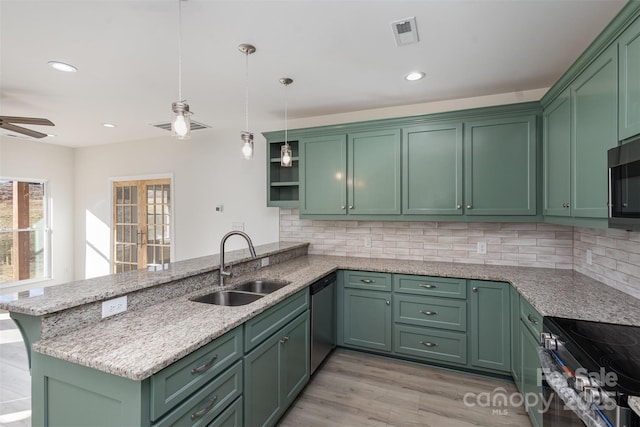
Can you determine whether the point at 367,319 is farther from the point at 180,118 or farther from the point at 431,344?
the point at 180,118

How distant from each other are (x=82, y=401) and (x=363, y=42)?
250 cm

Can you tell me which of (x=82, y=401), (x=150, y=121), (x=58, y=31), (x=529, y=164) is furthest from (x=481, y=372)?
(x=150, y=121)

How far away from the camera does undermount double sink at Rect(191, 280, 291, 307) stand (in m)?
2.11

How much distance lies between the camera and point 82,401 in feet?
4.09

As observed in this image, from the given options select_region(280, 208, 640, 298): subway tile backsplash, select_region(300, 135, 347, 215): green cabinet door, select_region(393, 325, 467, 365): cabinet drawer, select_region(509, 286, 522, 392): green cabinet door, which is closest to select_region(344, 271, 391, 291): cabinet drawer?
select_region(393, 325, 467, 365): cabinet drawer

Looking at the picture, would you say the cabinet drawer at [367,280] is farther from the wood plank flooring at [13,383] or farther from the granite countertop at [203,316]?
the wood plank flooring at [13,383]

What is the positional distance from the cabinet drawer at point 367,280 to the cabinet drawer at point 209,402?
164cm

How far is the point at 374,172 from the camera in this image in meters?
3.19

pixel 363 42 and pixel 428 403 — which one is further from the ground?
pixel 363 42

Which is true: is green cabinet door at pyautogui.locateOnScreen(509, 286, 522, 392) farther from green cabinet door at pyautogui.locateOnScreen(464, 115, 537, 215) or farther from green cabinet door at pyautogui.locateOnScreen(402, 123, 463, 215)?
green cabinet door at pyautogui.locateOnScreen(402, 123, 463, 215)

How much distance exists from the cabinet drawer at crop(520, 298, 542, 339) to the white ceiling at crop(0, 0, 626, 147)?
180 centimetres

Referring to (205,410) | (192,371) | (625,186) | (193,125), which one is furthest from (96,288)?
(193,125)

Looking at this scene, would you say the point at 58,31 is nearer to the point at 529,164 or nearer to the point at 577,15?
the point at 577,15

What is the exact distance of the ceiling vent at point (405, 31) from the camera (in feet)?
6.11
